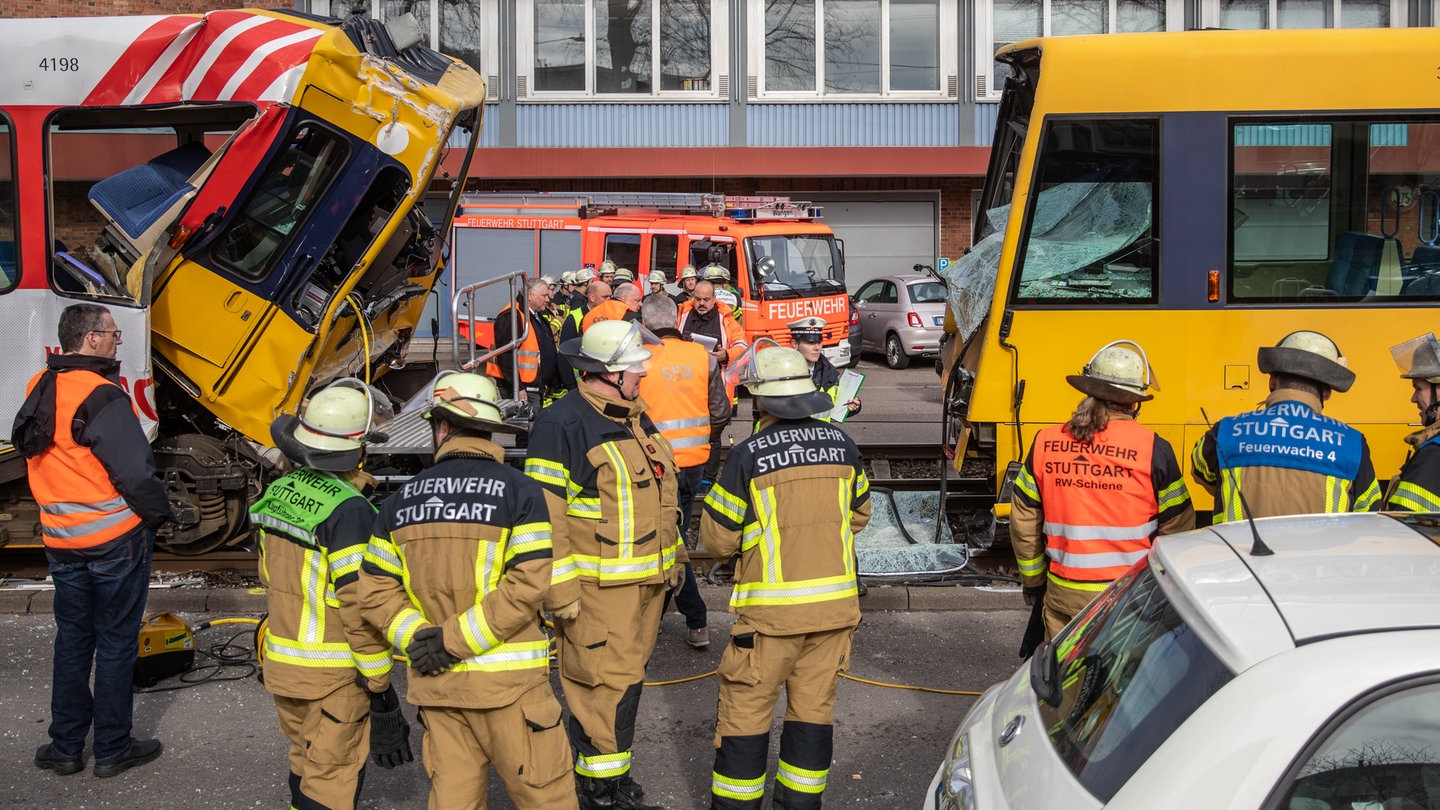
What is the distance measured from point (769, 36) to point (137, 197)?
58.0 feet

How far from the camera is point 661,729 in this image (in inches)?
229

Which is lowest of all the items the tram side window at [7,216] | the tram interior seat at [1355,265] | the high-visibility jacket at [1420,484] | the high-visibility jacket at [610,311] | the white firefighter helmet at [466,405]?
the high-visibility jacket at [1420,484]

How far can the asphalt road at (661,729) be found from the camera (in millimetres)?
5195

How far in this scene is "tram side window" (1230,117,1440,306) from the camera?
23.8 feet

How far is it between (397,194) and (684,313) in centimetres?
355

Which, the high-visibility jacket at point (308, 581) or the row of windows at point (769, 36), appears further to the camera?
the row of windows at point (769, 36)

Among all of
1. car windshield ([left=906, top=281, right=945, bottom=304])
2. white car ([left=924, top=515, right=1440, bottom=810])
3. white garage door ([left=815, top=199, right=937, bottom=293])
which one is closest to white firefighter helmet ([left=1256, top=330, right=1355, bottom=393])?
white car ([left=924, top=515, right=1440, bottom=810])

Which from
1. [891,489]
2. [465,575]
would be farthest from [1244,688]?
[891,489]

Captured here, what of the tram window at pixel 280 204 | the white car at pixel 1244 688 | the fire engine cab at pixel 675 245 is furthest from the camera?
the fire engine cab at pixel 675 245

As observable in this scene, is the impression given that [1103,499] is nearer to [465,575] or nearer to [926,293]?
[465,575]

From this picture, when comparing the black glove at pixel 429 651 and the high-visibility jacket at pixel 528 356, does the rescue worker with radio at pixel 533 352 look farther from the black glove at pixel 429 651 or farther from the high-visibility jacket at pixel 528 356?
the black glove at pixel 429 651

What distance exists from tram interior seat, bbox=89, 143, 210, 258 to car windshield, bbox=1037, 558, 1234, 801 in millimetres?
6352

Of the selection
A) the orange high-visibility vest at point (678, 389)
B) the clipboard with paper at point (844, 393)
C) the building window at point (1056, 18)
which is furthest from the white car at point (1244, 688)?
the building window at point (1056, 18)

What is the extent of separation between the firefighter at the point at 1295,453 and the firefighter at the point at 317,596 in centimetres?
295
